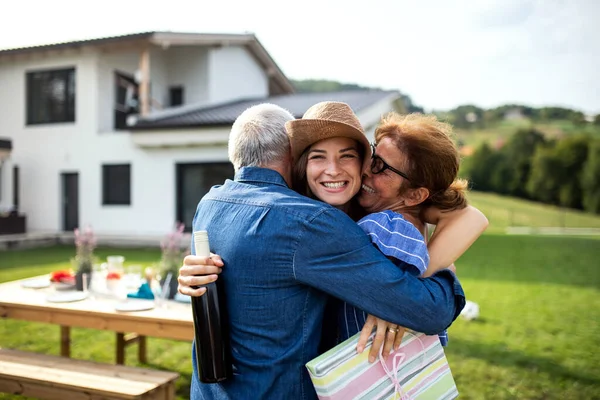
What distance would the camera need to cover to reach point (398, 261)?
1.48 meters

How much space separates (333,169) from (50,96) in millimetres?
17922

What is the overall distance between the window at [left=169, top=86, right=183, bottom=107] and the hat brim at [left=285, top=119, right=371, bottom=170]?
57.5ft

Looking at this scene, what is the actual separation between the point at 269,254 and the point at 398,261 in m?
0.41

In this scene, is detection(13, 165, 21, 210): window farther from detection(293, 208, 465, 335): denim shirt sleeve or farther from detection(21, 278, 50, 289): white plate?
detection(293, 208, 465, 335): denim shirt sleeve

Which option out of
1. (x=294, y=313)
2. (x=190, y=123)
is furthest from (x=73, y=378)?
(x=190, y=123)

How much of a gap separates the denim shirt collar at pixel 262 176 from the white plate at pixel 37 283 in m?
3.70

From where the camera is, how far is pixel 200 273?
1529 mm

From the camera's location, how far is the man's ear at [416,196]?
173cm

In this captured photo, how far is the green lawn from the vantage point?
4383 mm

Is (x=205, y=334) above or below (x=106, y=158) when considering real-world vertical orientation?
below

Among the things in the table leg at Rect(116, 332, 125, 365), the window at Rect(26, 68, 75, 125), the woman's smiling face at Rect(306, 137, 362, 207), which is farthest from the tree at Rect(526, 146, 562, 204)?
the woman's smiling face at Rect(306, 137, 362, 207)

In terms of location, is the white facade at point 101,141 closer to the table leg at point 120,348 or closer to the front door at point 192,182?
the front door at point 192,182

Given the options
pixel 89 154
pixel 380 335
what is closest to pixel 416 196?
pixel 380 335

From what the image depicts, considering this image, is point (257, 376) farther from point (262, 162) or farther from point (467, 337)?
point (467, 337)
